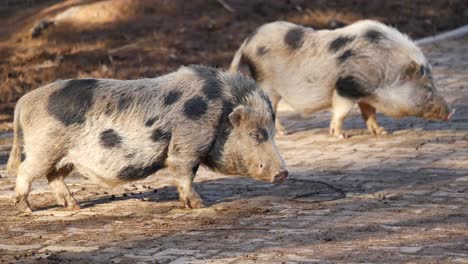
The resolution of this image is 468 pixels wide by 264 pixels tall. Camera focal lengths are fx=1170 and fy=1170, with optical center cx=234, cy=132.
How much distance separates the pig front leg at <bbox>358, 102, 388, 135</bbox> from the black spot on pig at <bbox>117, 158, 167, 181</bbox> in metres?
4.03

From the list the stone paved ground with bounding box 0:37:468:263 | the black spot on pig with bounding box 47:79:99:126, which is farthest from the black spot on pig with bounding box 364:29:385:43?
the black spot on pig with bounding box 47:79:99:126

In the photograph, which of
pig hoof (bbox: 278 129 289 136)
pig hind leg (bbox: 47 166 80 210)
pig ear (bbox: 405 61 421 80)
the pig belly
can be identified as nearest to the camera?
pig hind leg (bbox: 47 166 80 210)

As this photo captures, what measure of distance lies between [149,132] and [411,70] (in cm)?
409

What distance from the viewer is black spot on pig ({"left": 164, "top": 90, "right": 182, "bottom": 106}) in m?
8.43

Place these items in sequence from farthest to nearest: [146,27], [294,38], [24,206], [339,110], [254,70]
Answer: [146,27] → [254,70] → [294,38] → [339,110] → [24,206]

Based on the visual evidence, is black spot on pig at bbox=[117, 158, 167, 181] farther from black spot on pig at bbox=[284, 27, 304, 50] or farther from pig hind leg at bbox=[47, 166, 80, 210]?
black spot on pig at bbox=[284, 27, 304, 50]

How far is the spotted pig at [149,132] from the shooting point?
837 cm

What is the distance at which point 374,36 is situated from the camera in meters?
11.7

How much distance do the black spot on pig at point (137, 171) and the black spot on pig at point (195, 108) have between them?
0.40 metres

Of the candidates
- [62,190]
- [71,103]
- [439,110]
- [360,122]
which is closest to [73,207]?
[62,190]

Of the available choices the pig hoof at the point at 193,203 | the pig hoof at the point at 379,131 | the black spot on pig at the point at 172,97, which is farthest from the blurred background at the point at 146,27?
the pig hoof at the point at 193,203

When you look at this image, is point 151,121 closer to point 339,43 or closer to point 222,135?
point 222,135

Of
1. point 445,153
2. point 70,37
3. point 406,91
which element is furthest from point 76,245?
point 70,37

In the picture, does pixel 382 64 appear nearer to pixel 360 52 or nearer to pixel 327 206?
pixel 360 52
